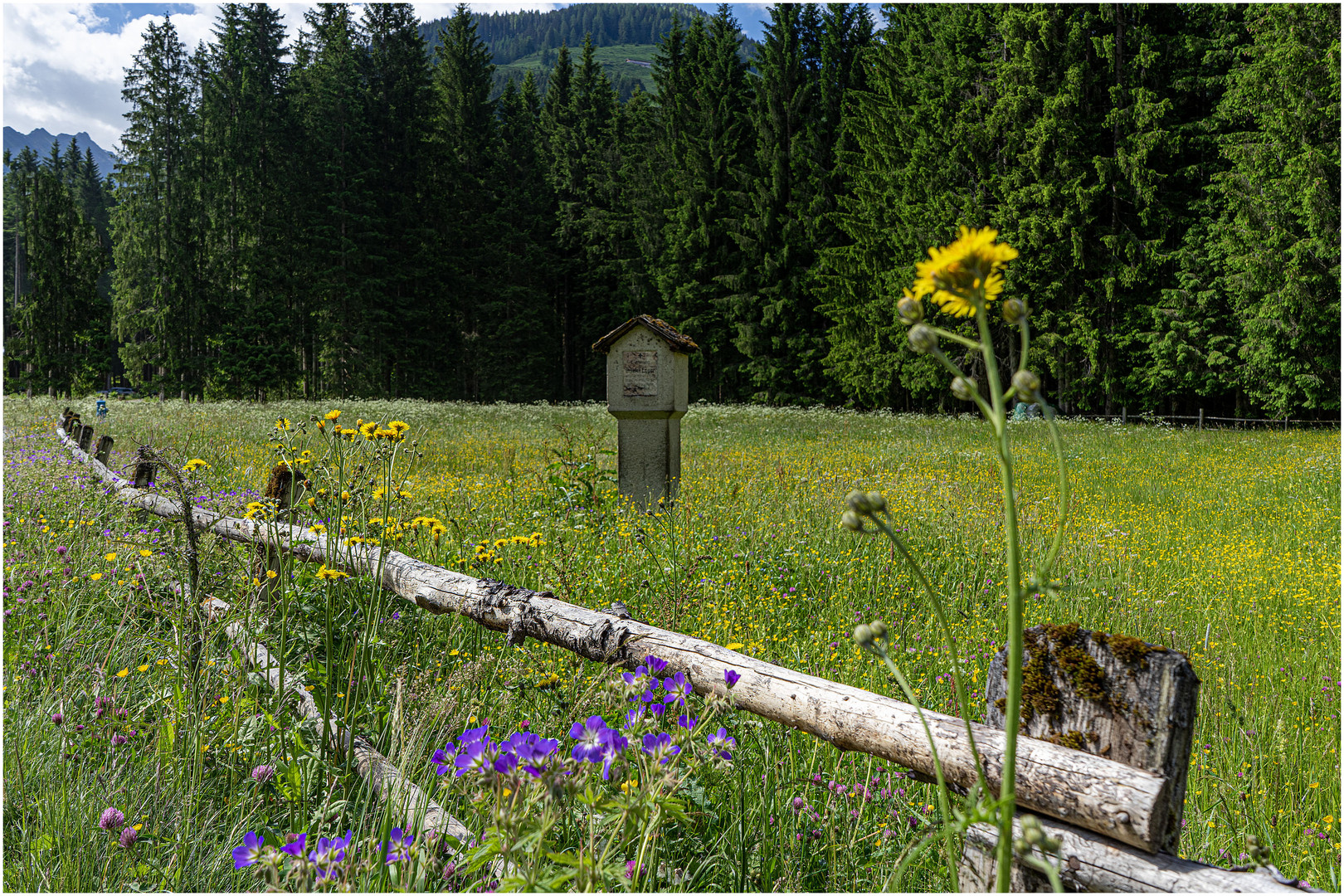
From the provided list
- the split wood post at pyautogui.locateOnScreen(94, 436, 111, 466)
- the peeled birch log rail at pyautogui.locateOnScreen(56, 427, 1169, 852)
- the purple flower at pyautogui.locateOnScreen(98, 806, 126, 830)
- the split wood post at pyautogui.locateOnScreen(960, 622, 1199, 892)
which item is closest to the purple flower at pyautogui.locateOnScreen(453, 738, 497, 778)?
the peeled birch log rail at pyautogui.locateOnScreen(56, 427, 1169, 852)

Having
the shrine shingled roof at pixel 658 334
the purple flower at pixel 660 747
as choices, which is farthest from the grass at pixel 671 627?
the shrine shingled roof at pixel 658 334

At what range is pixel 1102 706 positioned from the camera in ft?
4.48

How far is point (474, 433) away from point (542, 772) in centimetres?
1395

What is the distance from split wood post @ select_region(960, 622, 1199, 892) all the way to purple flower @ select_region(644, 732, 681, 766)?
68 cm

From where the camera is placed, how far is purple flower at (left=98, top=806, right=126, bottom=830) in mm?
1774

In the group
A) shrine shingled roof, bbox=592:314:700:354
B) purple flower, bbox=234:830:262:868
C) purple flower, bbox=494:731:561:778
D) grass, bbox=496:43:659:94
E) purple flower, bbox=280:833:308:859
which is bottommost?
purple flower, bbox=234:830:262:868

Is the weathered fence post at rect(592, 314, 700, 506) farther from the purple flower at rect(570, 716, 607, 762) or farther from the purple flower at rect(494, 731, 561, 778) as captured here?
the purple flower at rect(494, 731, 561, 778)

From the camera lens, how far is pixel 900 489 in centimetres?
901

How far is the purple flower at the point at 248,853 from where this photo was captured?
4.00ft

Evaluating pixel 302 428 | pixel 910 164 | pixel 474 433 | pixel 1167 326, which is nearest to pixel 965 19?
pixel 910 164

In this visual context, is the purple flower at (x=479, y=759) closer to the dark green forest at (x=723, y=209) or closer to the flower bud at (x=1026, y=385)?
the flower bud at (x=1026, y=385)

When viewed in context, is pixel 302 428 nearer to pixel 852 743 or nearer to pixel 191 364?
pixel 852 743

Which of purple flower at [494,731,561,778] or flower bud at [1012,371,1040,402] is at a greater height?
flower bud at [1012,371,1040,402]

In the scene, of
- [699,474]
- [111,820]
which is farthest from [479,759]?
[699,474]
